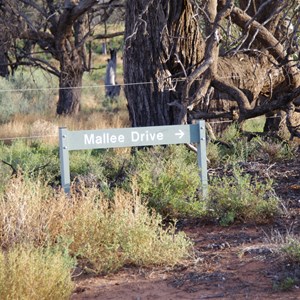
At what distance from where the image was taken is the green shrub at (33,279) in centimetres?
502

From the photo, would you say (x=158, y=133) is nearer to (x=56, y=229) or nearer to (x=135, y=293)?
(x=56, y=229)

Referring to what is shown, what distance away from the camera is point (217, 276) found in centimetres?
601

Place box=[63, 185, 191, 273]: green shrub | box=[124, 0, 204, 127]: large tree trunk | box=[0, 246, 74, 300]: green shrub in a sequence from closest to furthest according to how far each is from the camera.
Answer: box=[0, 246, 74, 300]: green shrub, box=[63, 185, 191, 273]: green shrub, box=[124, 0, 204, 127]: large tree trunk

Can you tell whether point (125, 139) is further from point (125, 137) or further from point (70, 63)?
point (70, 63)

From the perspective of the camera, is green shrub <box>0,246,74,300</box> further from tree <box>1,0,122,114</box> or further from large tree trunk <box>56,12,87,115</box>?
large tree trunk <box>56,12,87,115</box>

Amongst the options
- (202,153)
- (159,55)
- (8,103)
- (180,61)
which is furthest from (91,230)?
(8,103)

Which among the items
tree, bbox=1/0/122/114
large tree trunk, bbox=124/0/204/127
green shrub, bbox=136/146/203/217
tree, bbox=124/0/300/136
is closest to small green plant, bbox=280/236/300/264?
green shrub, bbox=136/146/203/217

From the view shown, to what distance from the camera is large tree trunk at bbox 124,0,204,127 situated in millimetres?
12070

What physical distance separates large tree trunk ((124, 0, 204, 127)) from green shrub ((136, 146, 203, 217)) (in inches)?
133

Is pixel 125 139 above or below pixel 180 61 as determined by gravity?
below

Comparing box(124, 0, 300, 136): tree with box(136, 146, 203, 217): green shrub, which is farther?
box(124, 0, 300, 136): tree

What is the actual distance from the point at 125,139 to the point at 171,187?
0.78 metres

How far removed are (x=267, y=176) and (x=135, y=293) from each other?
3.83m

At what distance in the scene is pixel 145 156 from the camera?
1002 centimetres
